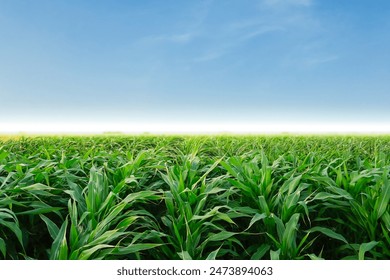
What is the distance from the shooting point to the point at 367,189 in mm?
1707

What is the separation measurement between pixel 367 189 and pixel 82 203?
1.32 m

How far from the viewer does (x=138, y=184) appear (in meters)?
1.90

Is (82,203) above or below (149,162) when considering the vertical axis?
below
